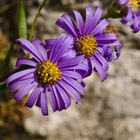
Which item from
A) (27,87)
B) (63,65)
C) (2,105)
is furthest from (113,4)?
(2,105)

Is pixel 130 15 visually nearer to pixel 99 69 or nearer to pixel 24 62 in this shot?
pixel 99 69

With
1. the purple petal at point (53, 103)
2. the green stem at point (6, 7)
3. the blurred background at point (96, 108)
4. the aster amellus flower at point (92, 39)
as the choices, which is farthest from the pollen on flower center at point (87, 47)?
the green stem at point (6, 7)

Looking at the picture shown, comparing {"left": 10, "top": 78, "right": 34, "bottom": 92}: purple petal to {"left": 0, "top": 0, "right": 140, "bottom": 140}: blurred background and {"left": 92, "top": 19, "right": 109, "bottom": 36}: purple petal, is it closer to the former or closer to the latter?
{"left": 92, "top": 19, "right": 109, "bottom": 36}: purple petal

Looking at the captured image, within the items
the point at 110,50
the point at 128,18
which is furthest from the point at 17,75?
the point at 128,18

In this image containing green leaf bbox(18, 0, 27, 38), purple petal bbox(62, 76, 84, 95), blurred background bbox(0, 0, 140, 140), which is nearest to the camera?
purple petal bbox(62, 76, 84, 95)

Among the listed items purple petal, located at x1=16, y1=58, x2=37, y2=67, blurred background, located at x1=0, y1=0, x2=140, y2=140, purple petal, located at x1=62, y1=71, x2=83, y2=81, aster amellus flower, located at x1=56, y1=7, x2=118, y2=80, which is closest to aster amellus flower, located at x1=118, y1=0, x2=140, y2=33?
aster amellus flower, located at x1=56, y1=7, x2=118, y2=80

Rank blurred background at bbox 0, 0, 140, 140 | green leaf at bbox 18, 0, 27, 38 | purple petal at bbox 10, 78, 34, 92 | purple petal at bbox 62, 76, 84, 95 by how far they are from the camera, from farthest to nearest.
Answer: blurred background at bbox 0, 0, 140, 140
green leaf at bbox 18, 0, 27, 38
purple petal at bbox 62, 76, 84, 95
purple petal at bbox 10, 78, 34, 92
